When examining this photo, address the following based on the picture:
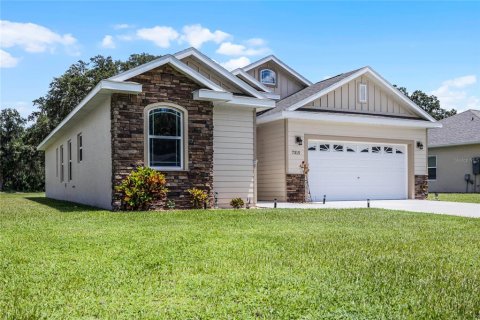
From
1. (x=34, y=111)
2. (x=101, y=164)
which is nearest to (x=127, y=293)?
(x=101, y=164)

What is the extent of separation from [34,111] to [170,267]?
4244 centimetres

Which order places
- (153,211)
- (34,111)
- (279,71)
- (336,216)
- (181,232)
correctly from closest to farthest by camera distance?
(181,232) → (336,216) → (153,211) → (279,71) → (34,111)

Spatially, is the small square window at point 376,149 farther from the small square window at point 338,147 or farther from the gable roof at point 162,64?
the gable roof at point 162,64

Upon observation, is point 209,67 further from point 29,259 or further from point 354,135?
point 29,259

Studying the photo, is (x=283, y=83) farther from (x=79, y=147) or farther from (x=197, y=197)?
(x=197, y=197)

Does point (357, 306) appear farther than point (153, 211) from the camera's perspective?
No

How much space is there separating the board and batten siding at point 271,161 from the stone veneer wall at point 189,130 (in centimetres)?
406

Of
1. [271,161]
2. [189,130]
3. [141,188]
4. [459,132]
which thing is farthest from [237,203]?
[459,132]

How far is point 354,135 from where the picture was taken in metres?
18.3

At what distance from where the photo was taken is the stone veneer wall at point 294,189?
16641 millimetres

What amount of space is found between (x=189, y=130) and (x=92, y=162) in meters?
3.82

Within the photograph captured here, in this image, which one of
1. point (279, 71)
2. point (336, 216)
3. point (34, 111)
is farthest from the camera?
point (34, 111)

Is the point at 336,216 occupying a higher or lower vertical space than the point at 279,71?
lower

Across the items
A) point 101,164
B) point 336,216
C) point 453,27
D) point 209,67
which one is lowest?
point 336,216
